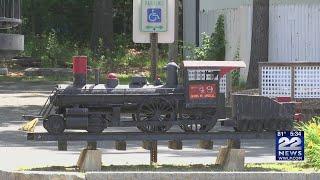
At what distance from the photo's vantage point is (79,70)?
12102 millimetres

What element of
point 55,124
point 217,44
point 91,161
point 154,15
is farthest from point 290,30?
point 91,161

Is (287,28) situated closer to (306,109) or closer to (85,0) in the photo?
(306,109)

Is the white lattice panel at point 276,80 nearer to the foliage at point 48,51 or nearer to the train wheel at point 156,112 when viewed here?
the train wheel at point 156,112

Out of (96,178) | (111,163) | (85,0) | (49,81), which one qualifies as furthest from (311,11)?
(85,0)

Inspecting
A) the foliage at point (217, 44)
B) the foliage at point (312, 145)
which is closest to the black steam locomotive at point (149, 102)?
the foliage at point (312, 145)

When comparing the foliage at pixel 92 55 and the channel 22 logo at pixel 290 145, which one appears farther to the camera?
the foliage at pixel 92 55

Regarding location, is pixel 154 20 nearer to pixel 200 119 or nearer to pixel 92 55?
pixel 200 119

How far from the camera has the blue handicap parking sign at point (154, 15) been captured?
55.6ft

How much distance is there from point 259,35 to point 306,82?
23.8 feet

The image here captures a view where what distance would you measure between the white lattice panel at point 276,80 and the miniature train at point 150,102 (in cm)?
754

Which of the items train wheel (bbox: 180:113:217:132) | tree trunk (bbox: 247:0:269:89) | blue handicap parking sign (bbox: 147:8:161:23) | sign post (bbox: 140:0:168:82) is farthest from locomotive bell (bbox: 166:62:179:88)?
tree trunk (bbox: 247:0:269:89)

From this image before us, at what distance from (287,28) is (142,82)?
15434 mm

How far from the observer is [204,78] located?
1212cm

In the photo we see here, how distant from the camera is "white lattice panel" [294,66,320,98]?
1952 cm
